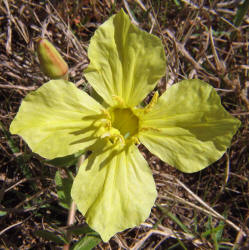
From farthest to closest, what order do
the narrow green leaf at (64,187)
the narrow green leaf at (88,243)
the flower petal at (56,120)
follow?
1. the narrow green leaf at (64,187)
2. the narrow green leaf at (88,243)
3. the flower petal at (56,120)

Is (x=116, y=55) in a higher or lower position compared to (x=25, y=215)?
higher

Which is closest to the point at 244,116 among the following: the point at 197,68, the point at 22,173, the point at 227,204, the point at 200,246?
the point at 197,68

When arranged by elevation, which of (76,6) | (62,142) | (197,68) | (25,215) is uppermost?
(76,6)

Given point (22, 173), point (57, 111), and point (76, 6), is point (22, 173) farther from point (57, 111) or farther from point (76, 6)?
point (76, 6)

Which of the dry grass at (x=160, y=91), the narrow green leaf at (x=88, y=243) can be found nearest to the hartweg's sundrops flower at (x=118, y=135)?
the narrow green leaf at (x=88, y=243)

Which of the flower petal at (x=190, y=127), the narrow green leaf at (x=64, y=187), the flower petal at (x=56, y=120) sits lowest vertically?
the narrow green leaf at (x=64, y=187)

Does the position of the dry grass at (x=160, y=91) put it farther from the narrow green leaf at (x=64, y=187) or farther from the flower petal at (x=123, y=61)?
the flower petal at (x=123, y=61)

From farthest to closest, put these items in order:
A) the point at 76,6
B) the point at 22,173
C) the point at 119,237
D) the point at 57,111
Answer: the point at 76,6
the point at 22,173
the point at 119,237
the point at 57,111

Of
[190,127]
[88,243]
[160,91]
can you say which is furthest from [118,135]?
[160,91]
